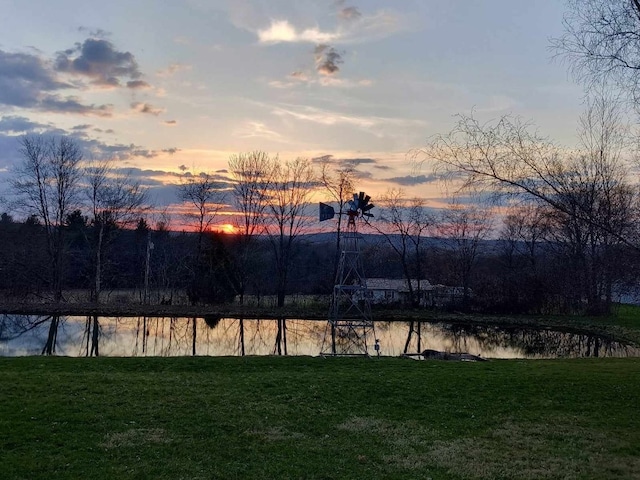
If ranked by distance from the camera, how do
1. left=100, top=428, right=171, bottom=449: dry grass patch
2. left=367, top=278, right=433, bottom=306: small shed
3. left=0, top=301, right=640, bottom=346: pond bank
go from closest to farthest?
left=100, top=428, right=171, bottom=449: dry grass patch < left=0, top=301, right=640, bottom=346: pond bank < left=367, top=278, right=433, bottom=306: small shed

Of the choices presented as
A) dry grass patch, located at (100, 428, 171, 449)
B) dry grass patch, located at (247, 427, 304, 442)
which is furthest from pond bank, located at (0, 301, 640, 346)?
dry grass patch, located at (100, 428, 171, 449)

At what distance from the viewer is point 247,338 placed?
17188mm

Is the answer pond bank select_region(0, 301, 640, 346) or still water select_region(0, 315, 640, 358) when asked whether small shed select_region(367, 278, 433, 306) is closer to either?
pond bank select_region(0, 301, 640, 346)

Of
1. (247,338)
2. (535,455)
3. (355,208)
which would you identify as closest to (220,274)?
(247,338)

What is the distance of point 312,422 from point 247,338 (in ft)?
35.1

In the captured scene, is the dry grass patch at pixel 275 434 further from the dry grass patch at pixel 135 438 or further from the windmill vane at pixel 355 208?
the windmill vane at pixel 355 208

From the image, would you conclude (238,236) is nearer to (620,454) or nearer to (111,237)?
(111,237)

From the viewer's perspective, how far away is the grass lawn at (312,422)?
17.1ft

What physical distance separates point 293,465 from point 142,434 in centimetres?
204

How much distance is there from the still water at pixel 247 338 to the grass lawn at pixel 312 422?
13.6ft

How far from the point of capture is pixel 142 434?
19.8ft

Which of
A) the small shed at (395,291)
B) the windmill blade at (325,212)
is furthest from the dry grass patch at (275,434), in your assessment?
the small shed at (395,291)

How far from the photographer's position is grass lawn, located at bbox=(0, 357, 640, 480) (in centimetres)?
522

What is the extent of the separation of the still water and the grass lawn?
4157 mm
